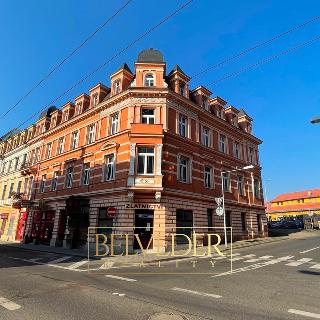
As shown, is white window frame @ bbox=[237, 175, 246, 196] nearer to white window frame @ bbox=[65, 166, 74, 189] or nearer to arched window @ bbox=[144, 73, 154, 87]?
arched window @ bbox=[144, 73, 154, 87]

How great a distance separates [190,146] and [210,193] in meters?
4.91

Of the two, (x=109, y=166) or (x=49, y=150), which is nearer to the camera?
(x=109, y=166)

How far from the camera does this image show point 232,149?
30.5 meters

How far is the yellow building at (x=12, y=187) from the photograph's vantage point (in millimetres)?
33719

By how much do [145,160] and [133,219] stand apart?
15.0 feet

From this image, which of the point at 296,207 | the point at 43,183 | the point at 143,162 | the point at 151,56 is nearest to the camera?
the point at 143,162

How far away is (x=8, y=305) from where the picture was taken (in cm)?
662

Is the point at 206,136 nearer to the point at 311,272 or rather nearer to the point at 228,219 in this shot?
the point at 228,219

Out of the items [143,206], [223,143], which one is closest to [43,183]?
[143,206]

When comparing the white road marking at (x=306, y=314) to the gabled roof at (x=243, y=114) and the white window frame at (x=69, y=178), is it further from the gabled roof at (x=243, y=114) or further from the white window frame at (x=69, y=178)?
the gabled roof at (x=243, y=114)

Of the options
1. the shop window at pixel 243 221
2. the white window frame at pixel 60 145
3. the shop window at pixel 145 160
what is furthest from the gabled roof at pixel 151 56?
the shop window at pixel 243 221

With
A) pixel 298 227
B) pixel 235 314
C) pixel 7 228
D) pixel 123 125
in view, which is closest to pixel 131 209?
pixel 123 125

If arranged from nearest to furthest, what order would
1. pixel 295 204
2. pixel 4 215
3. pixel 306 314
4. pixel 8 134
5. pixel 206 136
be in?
pixel 306 314 → pixel 206 136 → pixel 4 215 → pixel 8 134 → pixel 295 204

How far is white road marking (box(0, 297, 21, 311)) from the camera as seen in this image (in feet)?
21.0
